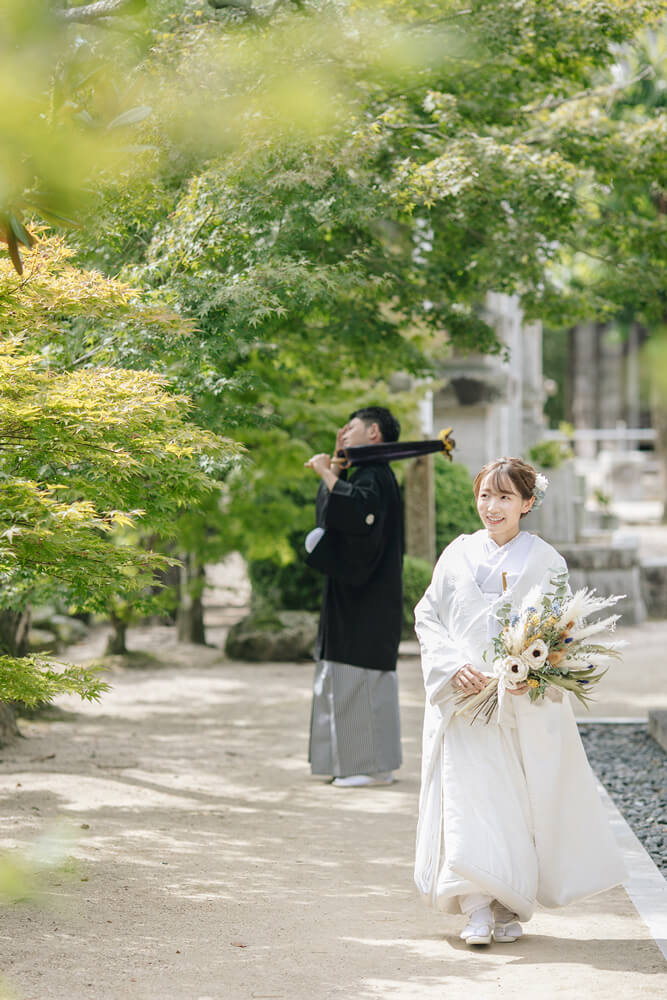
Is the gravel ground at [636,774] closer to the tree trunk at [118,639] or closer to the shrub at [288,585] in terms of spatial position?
the shrub at [288,585]

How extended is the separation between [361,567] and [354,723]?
2.77 feet

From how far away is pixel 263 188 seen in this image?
5.37 meters

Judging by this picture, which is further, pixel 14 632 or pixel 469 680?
pixel 14 632

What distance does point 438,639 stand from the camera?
404 centimetres

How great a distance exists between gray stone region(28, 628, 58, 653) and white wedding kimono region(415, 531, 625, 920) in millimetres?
7822

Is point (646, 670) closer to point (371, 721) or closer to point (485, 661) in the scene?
point (371, 721)

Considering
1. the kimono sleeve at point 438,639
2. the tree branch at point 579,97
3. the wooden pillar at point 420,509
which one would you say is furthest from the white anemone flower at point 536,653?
the wooden pillar at point 420,509

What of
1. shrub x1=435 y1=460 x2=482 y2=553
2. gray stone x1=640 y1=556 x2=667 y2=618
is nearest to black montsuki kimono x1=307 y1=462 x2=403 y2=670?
shrub x1=435 y1=460 x2=482 y2=553

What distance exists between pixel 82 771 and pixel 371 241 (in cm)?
350

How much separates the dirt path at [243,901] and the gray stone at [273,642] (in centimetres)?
385

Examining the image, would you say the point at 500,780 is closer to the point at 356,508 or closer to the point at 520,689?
the point at 520,689

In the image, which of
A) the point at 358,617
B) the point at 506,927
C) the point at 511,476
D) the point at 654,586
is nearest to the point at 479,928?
the point at 506,927

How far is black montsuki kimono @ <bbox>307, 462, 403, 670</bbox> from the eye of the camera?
6.41m

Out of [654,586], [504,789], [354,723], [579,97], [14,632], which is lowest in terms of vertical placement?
[354,723]
